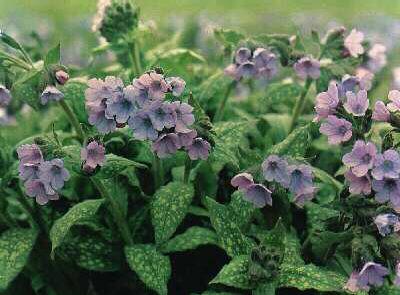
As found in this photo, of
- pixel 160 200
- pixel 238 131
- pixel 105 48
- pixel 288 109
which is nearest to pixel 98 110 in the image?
pixel 160 200

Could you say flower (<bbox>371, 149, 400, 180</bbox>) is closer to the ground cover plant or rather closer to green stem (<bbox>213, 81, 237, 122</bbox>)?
the ground cover plant

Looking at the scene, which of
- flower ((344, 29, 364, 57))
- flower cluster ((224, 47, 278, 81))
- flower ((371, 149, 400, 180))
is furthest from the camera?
flower ((344, 29, 364, 57))

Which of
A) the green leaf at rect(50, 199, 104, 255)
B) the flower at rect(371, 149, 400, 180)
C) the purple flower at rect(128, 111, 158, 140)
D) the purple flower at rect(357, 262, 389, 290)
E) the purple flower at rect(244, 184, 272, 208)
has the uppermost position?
the purple flower at rect(128, 111, 158, 140)

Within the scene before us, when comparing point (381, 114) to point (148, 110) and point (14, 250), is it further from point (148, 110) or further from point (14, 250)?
point (14, 250)

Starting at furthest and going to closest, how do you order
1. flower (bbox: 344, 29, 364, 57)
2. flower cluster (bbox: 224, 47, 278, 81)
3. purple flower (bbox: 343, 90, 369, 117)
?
flower (bbox: 344, 29, 364, 57) → flower cluster (bbox: 224, 47, 278, 81) → purple flower (bbox: 343, 90, 369, 117)

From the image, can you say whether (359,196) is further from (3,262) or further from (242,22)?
(242,22)

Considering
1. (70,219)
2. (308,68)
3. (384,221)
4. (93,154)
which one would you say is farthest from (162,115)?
(308,68)

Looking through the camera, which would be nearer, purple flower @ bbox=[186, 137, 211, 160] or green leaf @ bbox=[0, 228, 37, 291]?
purple flower @ bbox=[186, 137, 211, 160]

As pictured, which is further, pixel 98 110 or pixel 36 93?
pixel 36 93

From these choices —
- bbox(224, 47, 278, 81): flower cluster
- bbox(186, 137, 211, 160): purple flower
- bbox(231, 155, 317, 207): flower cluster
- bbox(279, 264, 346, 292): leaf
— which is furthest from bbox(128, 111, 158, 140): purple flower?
bbox(224, 47, 278, 81): flower cluster
